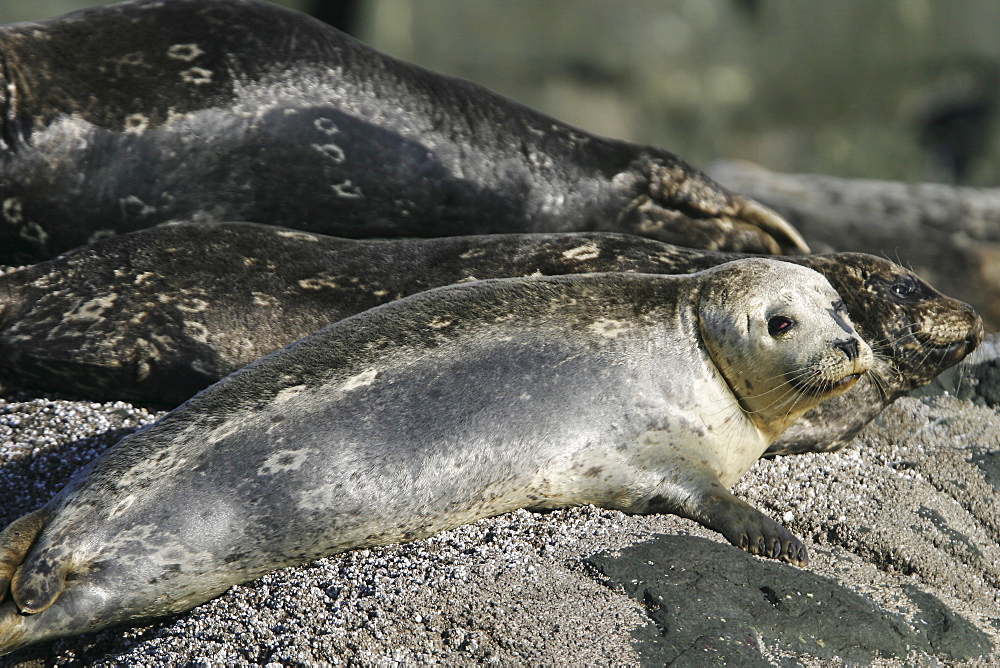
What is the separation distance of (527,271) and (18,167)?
80.1 inches

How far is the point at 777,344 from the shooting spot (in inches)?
120

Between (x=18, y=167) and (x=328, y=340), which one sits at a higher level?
(x=328, y=340)

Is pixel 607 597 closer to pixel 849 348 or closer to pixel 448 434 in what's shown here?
pixel 448 434

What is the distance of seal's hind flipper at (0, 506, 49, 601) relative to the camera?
2412mm

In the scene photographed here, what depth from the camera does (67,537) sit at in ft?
8.06

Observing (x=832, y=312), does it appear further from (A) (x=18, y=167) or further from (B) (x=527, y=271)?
(A) (x=18, y=167)

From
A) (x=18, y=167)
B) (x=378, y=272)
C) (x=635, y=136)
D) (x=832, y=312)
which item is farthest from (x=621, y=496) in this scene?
(x=635, y=136)

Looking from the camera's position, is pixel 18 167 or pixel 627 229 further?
pixel 627 229

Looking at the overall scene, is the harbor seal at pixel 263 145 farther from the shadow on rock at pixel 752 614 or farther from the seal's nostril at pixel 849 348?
the shadow on rock at pixel 752 614

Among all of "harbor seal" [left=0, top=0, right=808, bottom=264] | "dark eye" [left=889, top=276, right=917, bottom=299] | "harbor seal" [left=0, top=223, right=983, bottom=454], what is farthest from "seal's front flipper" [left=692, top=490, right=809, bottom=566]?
"harbor seal" [left=0, top=0, right=808, bottom=264]

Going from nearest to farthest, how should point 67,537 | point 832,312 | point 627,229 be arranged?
point 67,537 → point 832,312 → point 627,229

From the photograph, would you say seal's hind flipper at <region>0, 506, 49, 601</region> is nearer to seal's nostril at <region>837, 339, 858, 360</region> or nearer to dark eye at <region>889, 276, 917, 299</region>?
seal's nostril at <region>837, 339, 858, 360</region>

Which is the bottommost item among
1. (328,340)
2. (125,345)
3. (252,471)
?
(125,345)

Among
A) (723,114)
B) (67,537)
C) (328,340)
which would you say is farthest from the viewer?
(723,114)
